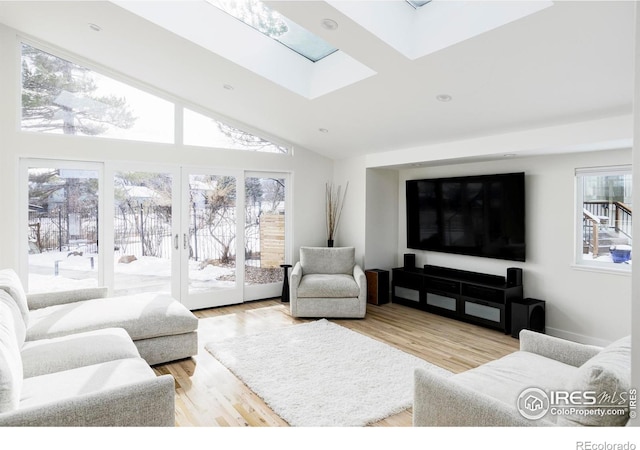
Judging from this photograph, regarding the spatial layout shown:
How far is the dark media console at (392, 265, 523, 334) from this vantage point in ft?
13.8

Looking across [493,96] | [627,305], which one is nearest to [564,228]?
[627,305]

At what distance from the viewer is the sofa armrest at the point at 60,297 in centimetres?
337

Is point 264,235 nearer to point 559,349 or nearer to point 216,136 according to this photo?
point 216,136

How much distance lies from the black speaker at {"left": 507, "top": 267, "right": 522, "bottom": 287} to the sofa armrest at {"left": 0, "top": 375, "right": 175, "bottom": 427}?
147 inches

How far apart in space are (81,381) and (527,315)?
3.85m

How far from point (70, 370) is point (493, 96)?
12.0 ft

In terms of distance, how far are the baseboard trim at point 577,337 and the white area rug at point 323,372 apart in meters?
1.72

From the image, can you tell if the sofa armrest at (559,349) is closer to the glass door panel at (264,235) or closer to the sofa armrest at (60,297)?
the sofa armrest at (60,297)

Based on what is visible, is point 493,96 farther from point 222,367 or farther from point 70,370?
point 70,370

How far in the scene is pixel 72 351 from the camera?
239cm

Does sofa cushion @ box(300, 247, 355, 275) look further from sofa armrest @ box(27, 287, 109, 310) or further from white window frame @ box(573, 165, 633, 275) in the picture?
white window frame @ box(573, 165, 633, 275)

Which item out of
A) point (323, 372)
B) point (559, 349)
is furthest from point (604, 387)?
point (323, 372)

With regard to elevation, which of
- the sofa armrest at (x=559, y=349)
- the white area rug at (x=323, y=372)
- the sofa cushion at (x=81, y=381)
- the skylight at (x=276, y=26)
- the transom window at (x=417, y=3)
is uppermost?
the skylight at (x=276, y=26)

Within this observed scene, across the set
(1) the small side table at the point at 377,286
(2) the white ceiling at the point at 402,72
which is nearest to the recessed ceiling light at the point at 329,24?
(2) the white ceiling at the point at 402,72
